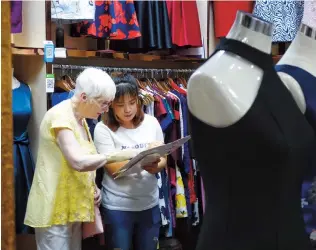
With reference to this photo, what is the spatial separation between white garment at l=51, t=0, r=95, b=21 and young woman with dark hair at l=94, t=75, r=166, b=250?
582 mm

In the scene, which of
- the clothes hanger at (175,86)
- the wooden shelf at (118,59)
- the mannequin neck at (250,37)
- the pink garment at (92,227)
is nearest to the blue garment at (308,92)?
the mannequin neck at (250,37)

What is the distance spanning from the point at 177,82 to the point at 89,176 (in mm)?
1477

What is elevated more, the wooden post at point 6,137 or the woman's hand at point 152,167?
the wooden post at point 6,137

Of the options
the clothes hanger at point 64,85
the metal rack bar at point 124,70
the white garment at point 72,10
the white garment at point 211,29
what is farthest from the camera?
the white garment at point 211,29

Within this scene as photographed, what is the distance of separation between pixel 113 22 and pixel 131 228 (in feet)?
4.42

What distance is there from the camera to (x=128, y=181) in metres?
2.42

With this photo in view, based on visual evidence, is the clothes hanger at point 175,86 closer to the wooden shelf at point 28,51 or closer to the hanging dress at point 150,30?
the hanging dress at point 150,30

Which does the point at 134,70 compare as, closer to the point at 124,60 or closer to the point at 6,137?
the point at 124,60

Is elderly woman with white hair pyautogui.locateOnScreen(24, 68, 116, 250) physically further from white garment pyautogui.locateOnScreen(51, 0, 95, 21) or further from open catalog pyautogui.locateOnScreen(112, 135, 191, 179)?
white garment pyautogui.locateOnScreen(51, 0, 95, 21)

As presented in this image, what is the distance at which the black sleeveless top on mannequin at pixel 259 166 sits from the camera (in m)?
1.10

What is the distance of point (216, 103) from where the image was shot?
1.10 meters

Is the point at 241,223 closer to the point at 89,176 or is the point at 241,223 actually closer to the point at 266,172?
the point at 266,172

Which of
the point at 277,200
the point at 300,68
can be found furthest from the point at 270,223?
the point at 300,68

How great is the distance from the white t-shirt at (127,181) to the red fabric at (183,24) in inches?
44.8
